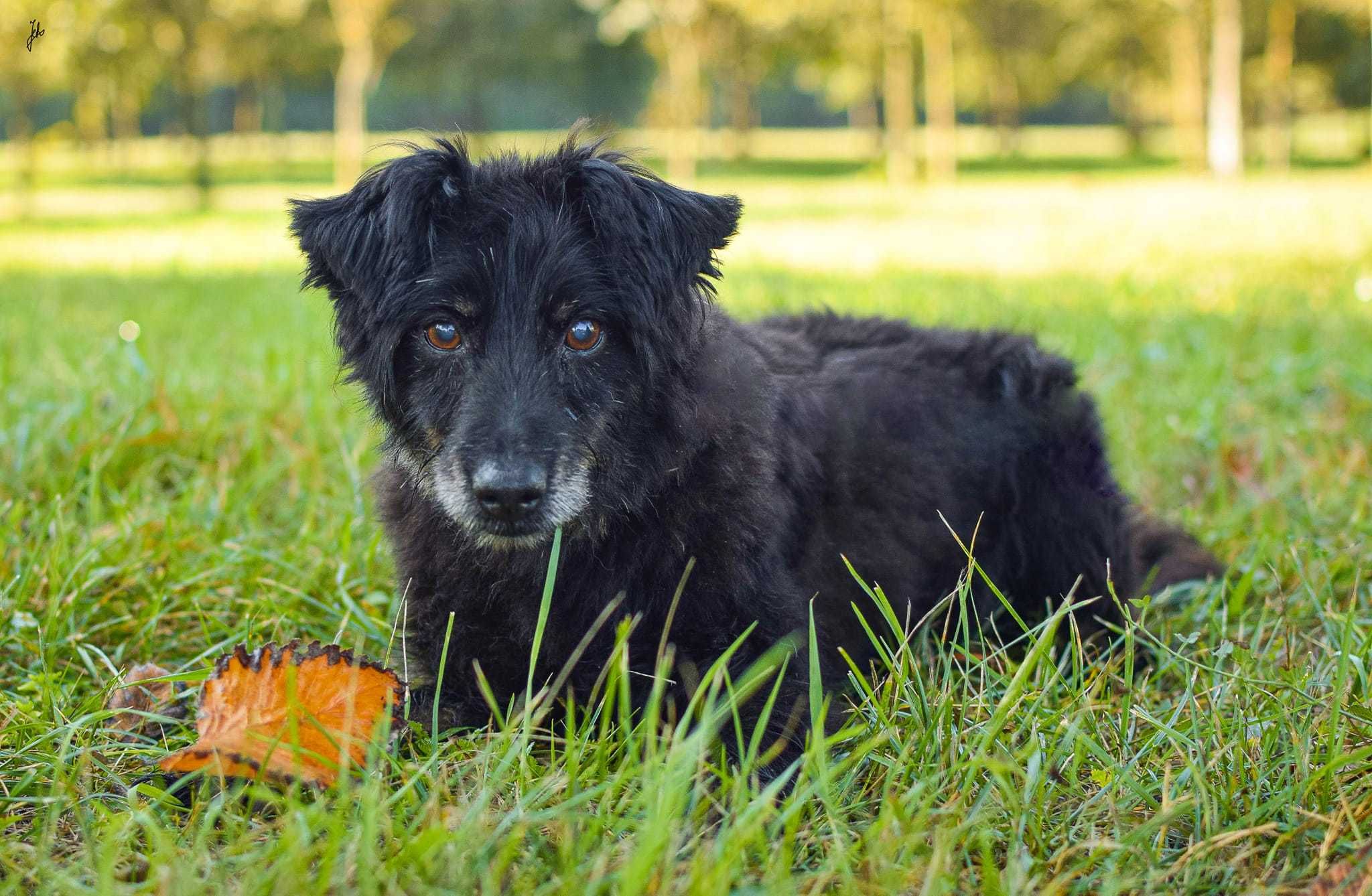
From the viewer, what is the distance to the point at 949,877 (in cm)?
219

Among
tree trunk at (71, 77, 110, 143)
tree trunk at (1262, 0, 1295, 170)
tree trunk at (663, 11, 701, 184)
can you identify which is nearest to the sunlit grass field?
tree trunk at (663, 11, 701, 184)

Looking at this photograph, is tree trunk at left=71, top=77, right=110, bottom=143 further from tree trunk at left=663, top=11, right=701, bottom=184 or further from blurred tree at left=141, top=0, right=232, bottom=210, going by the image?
tree trunk at left=663, top=11, right=701, bottom=184

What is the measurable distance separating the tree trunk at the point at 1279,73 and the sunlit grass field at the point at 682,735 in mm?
38797

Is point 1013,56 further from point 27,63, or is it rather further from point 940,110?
point 27,63

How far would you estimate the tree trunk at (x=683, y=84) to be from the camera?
3622 cm

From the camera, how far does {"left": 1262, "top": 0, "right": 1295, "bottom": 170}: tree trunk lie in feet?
131

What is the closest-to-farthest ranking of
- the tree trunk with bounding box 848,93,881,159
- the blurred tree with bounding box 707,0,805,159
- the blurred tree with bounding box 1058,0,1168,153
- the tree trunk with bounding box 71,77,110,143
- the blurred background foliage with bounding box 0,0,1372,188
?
the blurred background foliage with bounding box 0,0,1372,188 < the blurred tree with bounding box 707,0,805,159 < the tree trunk with bounding box 71,77,110,143 < the blurred tree with bounding box 1058,0,1168,153 < the tree trunk with bounding box 848,93,881,159

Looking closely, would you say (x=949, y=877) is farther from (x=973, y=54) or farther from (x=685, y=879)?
(x=973, y=54)

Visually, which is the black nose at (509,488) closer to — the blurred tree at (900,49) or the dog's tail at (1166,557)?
the dog's tail at (1166,557)

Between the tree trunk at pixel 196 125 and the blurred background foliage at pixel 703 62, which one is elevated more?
the blurred background foliage at pixel 703 62

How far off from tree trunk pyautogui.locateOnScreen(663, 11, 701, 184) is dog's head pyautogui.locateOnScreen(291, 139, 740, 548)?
3316cm

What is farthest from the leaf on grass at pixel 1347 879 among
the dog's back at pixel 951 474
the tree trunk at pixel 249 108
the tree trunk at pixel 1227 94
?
the tree trunk at pixel 249 108

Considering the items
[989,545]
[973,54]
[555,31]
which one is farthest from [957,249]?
[555,31]

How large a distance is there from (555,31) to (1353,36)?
Answer: 35.3 metres
